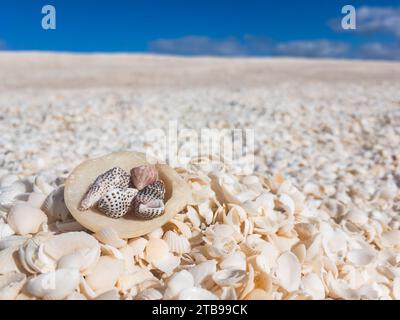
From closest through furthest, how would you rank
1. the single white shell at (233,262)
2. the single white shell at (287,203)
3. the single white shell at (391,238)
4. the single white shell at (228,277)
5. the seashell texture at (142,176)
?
1. the single white shell at (228,277)
2. the single white shell at (233,262)
3. the seashell texture at (142,176)
4. the single white shell at (287,203)
5. the single white shell at (391,238)

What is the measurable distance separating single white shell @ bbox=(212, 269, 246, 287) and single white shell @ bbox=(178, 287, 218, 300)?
0.21 feet

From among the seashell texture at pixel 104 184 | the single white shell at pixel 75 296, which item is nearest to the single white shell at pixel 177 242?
the seashell texture at pixel 104 184

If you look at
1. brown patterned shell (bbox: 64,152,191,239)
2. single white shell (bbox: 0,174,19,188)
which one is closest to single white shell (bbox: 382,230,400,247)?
brown patterned shell (bbox: 64,152,191,239)

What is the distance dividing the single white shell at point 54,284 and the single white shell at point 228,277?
21.2 inches

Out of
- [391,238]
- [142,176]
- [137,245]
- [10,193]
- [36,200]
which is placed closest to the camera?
[137,245]

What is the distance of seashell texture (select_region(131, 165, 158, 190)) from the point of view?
194cm

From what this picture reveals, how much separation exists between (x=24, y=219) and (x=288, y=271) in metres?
1.21

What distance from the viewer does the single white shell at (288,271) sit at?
5.51ft

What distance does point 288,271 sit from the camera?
1.74m

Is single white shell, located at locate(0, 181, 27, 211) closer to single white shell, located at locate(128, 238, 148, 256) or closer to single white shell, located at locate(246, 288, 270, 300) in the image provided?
single white shell, located at locate(128, 238, 148, 256)

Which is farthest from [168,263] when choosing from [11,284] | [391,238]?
[391,238]

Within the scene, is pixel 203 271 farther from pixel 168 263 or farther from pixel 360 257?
pixel 360 257

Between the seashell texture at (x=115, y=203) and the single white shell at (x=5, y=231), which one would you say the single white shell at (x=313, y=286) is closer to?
the seashell texture at (x=115, y=203)

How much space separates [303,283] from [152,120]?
360 centimetres
